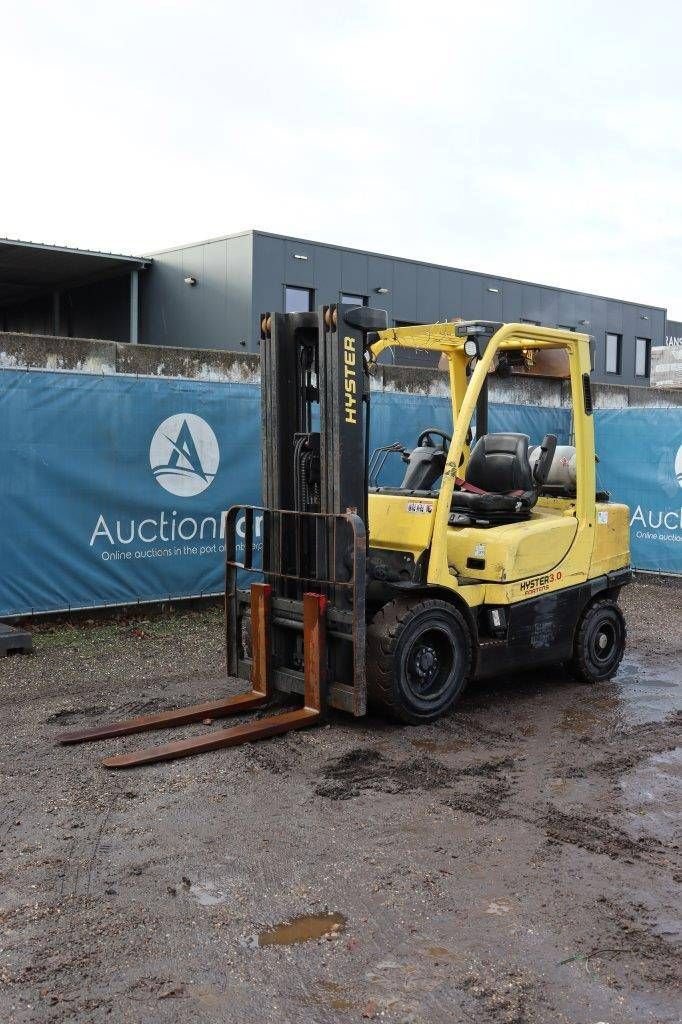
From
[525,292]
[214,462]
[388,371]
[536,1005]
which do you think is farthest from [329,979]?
[525,292]

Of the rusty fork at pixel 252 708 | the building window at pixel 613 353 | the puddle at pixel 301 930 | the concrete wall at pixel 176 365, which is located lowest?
the puddle at pixel 301 930

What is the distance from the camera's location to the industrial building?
2689cm

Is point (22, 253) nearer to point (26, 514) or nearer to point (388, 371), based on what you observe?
point (388, 371)

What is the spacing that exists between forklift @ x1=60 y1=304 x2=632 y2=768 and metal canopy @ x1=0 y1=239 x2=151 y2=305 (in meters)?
19.9

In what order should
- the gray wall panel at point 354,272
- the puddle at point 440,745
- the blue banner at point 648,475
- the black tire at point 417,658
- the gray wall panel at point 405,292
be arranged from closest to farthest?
1. the puddle at point 440,745
2. the black tire at point 417,658
3. the blue banner at point 648,475
4. the gray wall panel at point 354,272
5. the gray wall panel at point 405,292

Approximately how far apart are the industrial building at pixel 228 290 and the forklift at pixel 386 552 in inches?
676

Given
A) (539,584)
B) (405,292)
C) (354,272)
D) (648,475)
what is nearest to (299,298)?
(354,272)

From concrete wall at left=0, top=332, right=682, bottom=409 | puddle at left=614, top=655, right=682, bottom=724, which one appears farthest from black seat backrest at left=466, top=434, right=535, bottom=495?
concrete wall at left=0, top=332, right=682, bottom=409

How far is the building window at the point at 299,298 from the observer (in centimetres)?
2764

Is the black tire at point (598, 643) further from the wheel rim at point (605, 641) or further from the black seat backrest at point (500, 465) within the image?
the black seat backrest at point (500, 465)

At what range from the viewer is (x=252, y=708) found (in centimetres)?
629

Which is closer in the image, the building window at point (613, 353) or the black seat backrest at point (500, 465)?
the black seat backrest at point (500, 465)

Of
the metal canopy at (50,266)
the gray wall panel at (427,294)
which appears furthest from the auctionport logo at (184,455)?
the gray wall panel at (427,294)

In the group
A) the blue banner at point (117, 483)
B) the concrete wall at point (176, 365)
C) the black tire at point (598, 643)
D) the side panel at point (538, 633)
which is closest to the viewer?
the side panel at point (538, 633)
